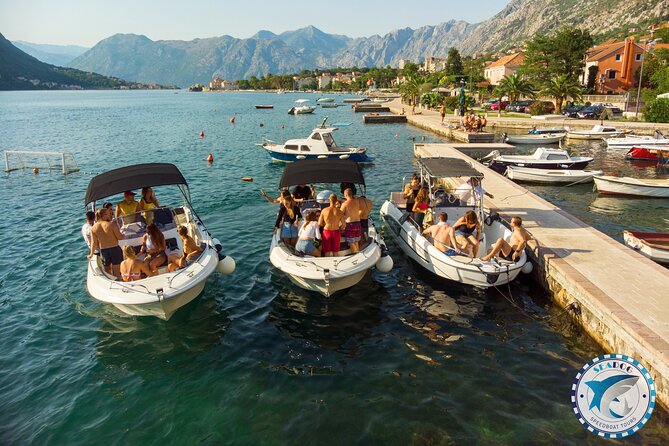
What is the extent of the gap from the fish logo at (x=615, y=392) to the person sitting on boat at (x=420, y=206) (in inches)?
321

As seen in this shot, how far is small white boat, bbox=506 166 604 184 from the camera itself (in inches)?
963

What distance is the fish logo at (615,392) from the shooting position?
21.5 ft

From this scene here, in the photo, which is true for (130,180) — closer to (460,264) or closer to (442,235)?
(442,235)

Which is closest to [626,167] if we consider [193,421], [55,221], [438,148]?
[438,148]

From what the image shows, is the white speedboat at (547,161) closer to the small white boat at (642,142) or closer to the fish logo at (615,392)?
the small white boat at (642,142)

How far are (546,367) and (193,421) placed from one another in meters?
7.09

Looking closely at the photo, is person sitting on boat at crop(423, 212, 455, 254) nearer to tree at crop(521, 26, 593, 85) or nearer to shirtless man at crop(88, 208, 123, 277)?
shirtless man at crop(88, 208, 123, 277)

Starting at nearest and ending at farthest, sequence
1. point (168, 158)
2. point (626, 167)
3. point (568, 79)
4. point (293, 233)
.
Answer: point (293, 233)
point (626, 167)
point (168, 158)
point (568, 79)

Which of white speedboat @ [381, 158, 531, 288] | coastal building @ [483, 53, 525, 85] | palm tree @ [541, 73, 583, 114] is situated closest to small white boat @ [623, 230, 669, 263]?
white speedboat @ [381, 158, 531, 288]

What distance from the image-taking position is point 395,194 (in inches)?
717

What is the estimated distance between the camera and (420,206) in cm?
1487

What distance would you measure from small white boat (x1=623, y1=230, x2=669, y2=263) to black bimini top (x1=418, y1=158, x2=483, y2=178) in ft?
16.6

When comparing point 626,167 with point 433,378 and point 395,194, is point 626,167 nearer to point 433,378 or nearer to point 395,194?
point 395,194

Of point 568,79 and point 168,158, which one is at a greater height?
point 568,79
